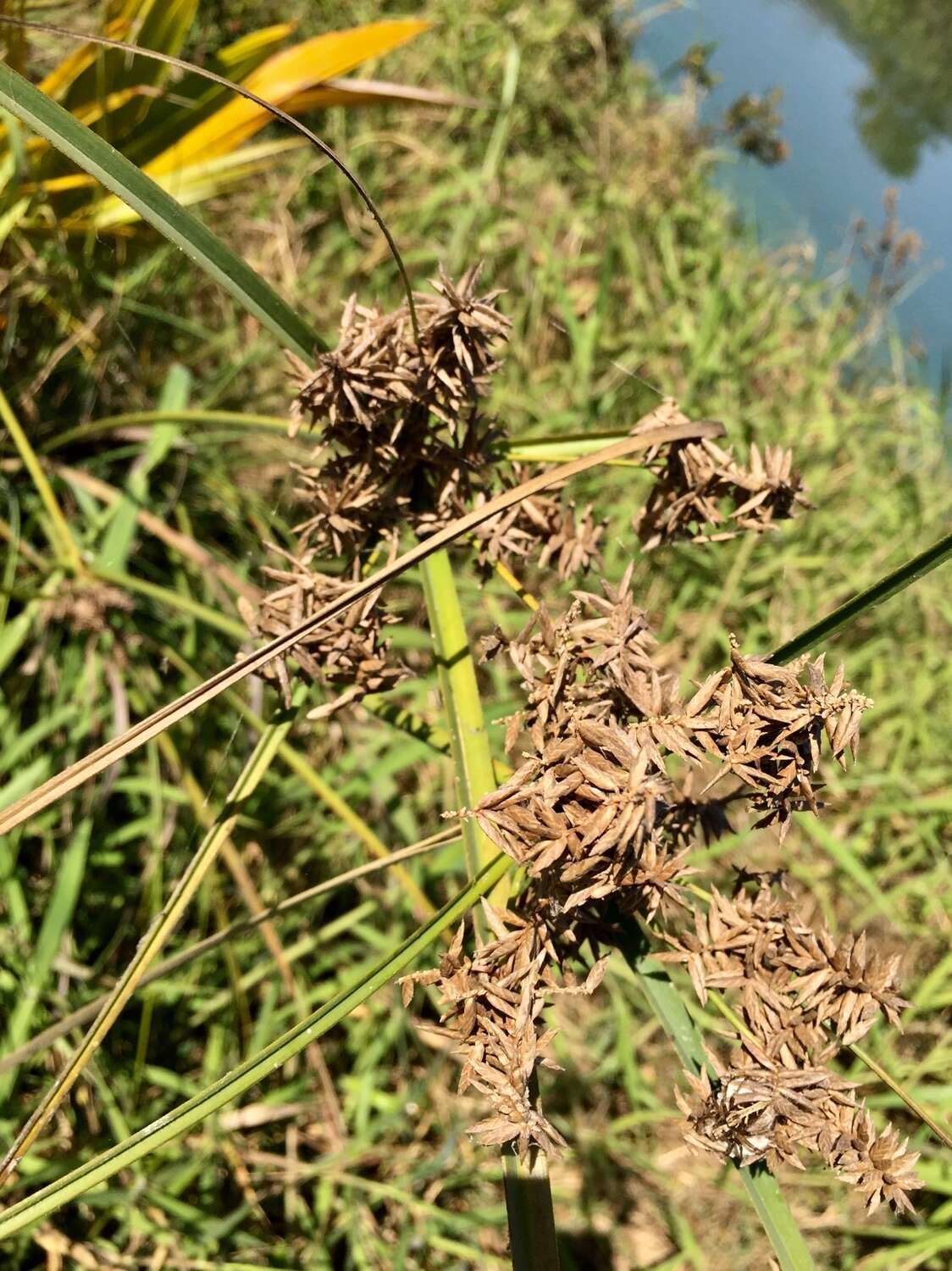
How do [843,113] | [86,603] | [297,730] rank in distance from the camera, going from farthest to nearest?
[843,113] → [297,730] → [86,603]

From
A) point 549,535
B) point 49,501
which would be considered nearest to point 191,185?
point 49,501

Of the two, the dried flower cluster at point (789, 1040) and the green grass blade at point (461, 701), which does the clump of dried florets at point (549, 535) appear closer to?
the green grass blade at point (461, 701)

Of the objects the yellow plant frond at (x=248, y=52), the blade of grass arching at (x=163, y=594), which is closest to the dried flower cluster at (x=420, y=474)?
the blade of grass arching at (x=163, y=594)

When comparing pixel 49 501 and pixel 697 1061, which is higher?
pixel 49 501

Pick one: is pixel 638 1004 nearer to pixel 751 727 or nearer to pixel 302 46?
pixel 751 727

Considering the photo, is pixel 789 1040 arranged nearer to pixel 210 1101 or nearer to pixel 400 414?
pixel 210 1101

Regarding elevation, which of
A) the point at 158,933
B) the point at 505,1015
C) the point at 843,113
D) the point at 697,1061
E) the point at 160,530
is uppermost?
the point at 843,113

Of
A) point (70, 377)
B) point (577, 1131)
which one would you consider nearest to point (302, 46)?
point (70, 377)
